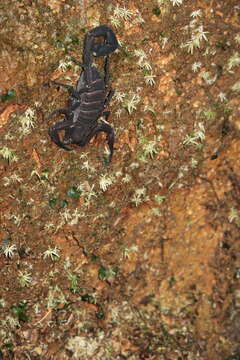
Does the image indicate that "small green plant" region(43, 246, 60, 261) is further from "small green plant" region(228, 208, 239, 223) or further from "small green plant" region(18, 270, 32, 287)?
"small green plant" region(228, 208, 239, 223)

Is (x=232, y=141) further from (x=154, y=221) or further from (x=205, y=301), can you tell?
(x=205, y=301)

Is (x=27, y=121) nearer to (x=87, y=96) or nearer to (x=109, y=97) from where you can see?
(x=87, y=96)

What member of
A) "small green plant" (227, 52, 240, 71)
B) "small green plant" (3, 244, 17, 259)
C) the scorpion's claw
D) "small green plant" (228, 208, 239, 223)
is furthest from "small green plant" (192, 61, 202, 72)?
"small green plant" (3, 244, 17, 259)

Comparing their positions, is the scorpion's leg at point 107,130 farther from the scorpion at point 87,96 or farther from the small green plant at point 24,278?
the small green plant at point 24,278

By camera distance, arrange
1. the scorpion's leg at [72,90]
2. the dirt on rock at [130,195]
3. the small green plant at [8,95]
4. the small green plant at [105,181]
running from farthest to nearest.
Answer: the small green plant at [105,181]
the dirt on rock at [130,195]
the small green plant at [8,95]
the scorpion's leg at [72,90]

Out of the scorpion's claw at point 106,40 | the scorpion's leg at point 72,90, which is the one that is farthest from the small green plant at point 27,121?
the scorpion's claw at point 106,40

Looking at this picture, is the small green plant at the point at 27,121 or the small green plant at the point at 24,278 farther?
the small green plant at the point at 24,278

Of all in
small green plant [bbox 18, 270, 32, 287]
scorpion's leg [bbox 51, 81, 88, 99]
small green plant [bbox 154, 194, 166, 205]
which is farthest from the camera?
small green plant [bbox 154, 194, 166, 205]

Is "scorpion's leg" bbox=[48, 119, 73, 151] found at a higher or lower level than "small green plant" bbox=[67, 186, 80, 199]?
higher

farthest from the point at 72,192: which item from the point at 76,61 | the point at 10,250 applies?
the point at 76,61

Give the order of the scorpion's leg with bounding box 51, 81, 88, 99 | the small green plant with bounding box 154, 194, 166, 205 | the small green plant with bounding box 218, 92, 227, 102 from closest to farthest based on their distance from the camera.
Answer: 1. the scorpion's leg with bounding box 51, 81, 88, 99
2. the small green plant with bounding box 218, 92, 227, 102
3. the small green plant with bounding box 154, 194, 166, 205
